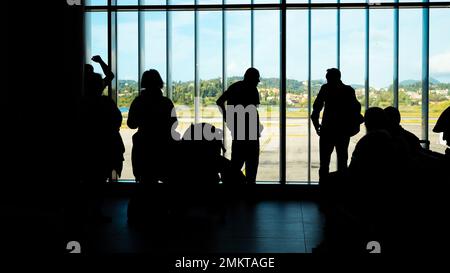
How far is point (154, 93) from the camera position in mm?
5668

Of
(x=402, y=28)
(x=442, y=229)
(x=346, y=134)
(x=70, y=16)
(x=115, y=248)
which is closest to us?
(x=70, y=16)

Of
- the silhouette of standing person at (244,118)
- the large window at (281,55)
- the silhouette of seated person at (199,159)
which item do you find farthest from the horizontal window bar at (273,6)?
the silhouette of seated person at (199,159)

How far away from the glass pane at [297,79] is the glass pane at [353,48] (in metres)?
0.58

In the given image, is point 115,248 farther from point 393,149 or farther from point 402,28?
point 402,28

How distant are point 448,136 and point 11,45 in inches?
186

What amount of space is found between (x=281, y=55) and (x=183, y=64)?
1.60 meters

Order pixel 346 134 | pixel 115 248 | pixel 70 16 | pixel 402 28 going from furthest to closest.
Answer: pixel 402 28, pixel 346 134, pixel 115 248, pixel 70 16

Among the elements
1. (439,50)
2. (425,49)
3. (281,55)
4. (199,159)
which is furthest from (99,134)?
(439,50)

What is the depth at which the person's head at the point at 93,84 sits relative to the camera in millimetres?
5480

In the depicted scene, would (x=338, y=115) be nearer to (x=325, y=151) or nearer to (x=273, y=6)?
(x=325, y=151)

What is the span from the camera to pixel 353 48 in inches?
315

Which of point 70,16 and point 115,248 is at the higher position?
point 70,16

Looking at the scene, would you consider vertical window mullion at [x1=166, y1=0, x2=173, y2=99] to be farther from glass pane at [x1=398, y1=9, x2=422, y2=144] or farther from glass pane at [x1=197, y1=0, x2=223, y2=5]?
glass pane at [x1=398, y1=9, x2=422, y2=144]
